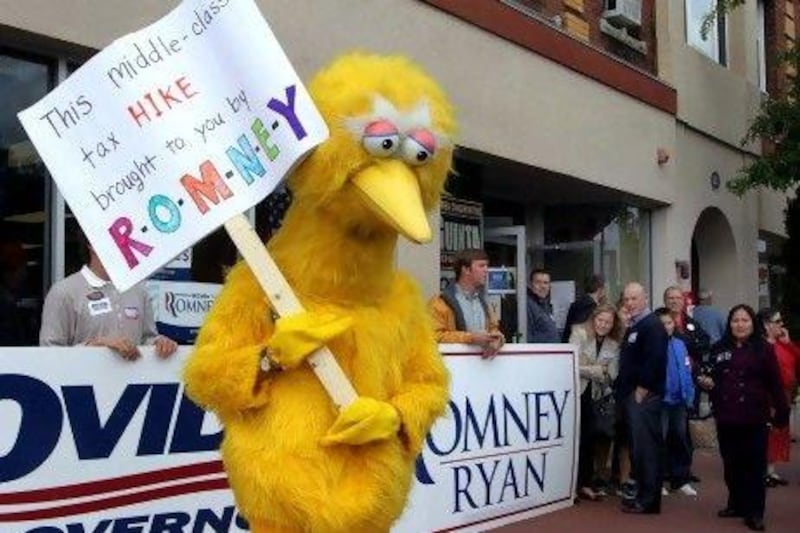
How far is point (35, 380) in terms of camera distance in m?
4.59

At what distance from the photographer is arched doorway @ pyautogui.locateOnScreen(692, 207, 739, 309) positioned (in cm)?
1738

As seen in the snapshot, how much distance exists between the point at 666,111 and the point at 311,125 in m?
12.0

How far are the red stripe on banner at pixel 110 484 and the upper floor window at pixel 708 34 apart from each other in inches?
480

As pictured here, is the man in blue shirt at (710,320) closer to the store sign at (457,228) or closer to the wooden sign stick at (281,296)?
the store sign at (457,228)

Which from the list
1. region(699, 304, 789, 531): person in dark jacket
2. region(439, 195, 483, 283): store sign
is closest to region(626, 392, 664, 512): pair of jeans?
region(699, 304, 789, 531): person in dark jacket

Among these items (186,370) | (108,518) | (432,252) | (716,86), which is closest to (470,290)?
(432,252)

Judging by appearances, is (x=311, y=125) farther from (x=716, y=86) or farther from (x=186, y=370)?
(x=716, y=86)

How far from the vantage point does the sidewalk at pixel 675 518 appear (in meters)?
8.18

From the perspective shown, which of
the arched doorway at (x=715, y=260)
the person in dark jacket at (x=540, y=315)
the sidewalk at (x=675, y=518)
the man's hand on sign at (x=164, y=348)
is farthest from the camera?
the arched doorway at (x=715, y=260)

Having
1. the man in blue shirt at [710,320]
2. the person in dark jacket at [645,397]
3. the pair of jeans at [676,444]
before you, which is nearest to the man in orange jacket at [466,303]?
the person in dark jacket at [645,397]

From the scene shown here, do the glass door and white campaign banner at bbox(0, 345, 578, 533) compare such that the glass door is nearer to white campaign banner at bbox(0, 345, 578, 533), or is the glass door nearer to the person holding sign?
white campaign banner at bbox(0, 345, 578, 533)

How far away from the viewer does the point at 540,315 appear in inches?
408

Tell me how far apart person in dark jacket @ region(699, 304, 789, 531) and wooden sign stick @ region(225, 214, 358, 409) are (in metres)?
5.70

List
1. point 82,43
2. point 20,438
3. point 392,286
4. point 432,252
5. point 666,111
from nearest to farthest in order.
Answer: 1. point 392,286
2. point 20,438
3. point 82,43
4. point 432,252
5. point 666,111
